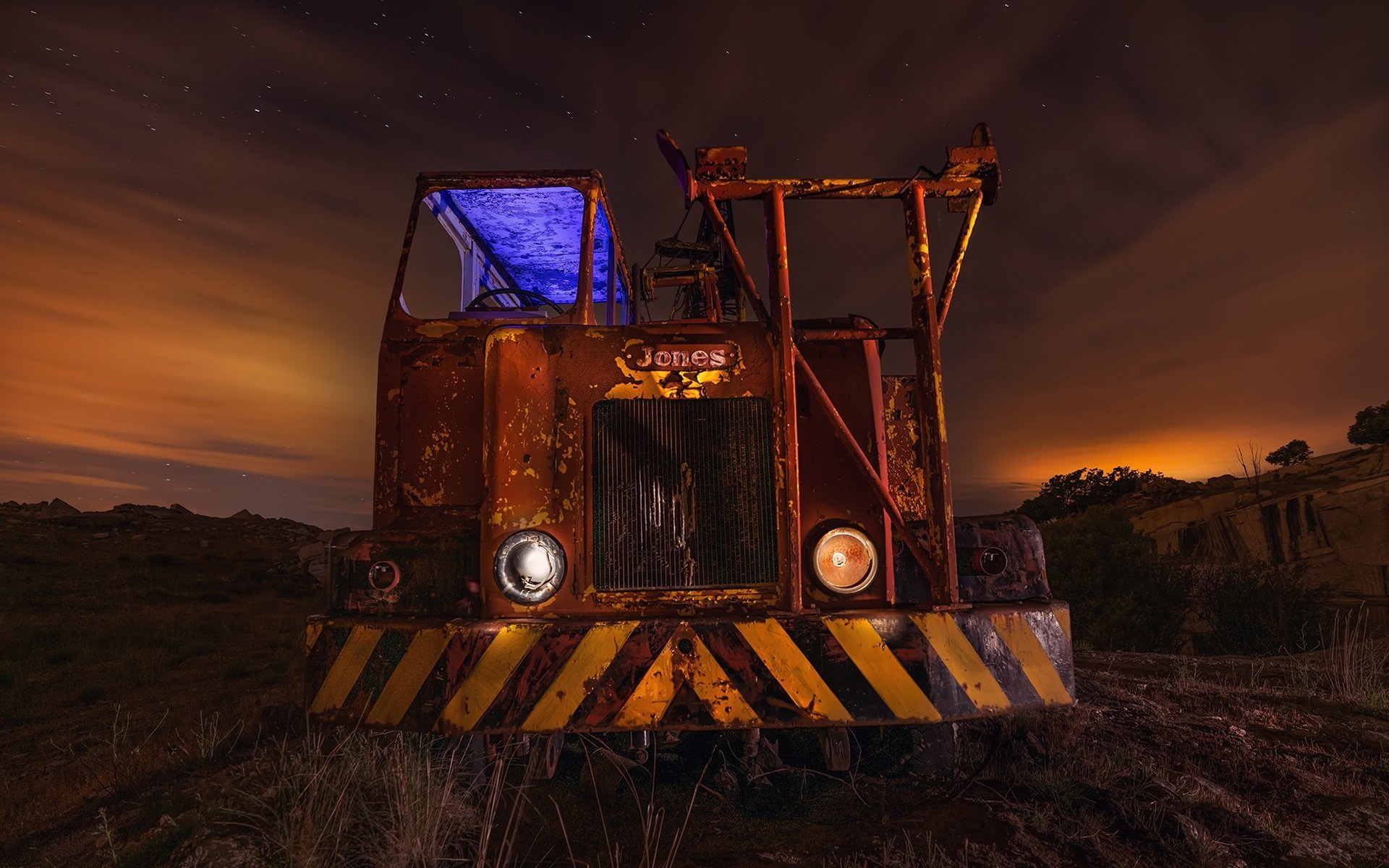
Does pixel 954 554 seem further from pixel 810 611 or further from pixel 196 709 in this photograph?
pixel 196 709

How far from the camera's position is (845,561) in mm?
2428

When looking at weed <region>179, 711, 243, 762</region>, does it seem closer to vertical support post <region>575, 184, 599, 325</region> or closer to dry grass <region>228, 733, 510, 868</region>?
dry grass <region>228, 733, 510, 868</region>

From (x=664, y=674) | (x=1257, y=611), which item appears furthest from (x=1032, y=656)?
(x=1257, y=611)

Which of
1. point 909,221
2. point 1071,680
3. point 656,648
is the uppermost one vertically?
point 909,221

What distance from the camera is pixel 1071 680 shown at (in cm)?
238

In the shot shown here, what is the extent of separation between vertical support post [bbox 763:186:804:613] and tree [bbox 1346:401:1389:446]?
111 ft

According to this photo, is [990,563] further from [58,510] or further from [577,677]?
[58,510]

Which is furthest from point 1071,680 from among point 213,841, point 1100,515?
point 1100,515

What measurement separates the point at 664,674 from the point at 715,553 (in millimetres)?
485

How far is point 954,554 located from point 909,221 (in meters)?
1.27

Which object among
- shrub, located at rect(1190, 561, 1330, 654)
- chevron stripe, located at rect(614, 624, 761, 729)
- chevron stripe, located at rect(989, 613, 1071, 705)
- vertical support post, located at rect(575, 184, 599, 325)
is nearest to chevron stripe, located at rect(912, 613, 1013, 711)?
chevron stripe, located at rect(989, 613, 1071, 705)

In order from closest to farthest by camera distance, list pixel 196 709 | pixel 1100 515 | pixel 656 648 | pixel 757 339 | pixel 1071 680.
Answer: pixel 656 648, pixel 1071 680, pixel 757 339, pixel 196 709, pixel 1100 515

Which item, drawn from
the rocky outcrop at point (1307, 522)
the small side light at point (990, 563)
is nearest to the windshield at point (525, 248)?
the small side light at point (990, 563)

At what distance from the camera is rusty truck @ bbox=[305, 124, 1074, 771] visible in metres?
2.14
